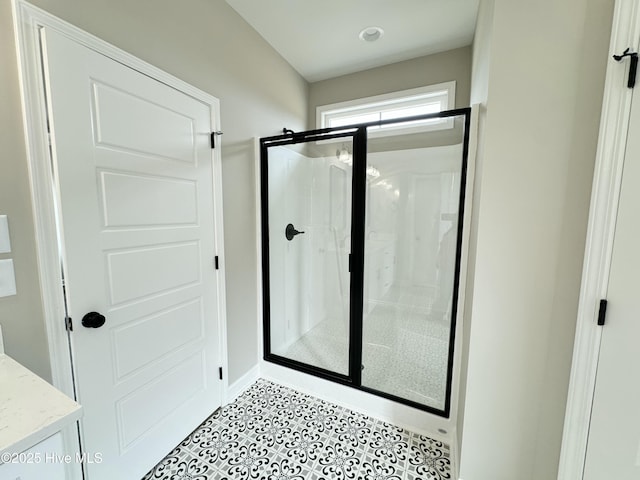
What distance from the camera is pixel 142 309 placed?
53.2 inches

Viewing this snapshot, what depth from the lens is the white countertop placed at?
1.94 ft

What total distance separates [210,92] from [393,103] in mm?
1744

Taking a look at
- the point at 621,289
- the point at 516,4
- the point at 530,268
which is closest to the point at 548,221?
the point at 530,268

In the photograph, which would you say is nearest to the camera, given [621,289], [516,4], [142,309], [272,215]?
[621,289]

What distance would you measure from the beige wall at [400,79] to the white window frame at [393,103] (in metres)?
0.04

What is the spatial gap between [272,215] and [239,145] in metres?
0.61

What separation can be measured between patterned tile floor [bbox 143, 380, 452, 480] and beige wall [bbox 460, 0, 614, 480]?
452mm

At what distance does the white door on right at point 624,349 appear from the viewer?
0.86 meters

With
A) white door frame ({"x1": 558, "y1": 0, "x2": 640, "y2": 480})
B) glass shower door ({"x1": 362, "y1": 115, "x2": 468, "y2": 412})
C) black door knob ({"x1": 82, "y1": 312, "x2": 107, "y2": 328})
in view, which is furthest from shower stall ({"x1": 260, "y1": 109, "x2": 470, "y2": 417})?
black door knob ({"x1": 82, "y1": 312, "x2": 107, "y2": 328})

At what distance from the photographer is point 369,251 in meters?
2.05

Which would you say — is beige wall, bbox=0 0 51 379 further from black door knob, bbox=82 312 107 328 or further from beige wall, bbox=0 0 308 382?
black door knob, bbox=82 312 107 328

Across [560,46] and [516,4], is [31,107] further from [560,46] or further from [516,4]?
[560,46]

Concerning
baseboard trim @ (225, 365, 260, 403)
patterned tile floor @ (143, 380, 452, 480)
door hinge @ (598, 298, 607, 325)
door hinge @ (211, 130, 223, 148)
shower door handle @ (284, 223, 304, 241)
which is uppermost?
door hinge @ (211, 130, 223, 148)

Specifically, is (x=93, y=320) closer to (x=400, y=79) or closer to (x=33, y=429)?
(x=33, y=429)
